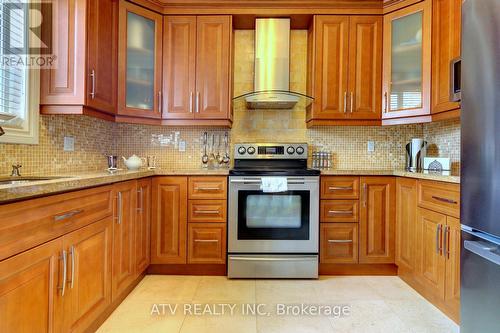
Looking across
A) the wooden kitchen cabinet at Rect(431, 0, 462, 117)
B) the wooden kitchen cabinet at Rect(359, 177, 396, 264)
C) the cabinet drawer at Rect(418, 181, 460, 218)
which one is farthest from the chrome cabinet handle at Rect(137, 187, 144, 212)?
the wooden kitchen cabinet at Rect(431, 0, 462, 117)

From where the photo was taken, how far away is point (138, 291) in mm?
2158

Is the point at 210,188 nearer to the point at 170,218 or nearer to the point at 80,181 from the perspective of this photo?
the point at 170,218

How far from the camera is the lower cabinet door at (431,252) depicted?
1858 millimetres

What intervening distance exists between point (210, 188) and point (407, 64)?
203 cm

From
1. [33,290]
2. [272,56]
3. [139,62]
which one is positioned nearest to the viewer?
[33,290]

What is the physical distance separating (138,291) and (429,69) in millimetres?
2928

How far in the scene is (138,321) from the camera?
1765mm

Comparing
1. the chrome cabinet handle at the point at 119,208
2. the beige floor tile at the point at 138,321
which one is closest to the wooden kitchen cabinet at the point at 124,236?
the chrome cabinet handle at the point at 119,208

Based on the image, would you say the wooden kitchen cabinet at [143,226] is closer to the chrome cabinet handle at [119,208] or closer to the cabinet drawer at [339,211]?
the chrome cabinet handle at [119,208]

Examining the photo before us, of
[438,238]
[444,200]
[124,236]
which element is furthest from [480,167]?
[124,236]

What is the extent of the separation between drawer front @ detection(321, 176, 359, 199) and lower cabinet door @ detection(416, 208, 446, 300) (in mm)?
512

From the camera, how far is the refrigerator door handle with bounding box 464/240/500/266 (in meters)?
1.11

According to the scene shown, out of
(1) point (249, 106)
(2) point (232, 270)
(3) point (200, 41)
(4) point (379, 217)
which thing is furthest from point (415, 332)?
(3) point (200, 41)

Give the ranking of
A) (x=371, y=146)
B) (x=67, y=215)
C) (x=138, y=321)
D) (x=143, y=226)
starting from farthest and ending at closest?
(x=371, y=146) < (x=143, y=226) < (x=138, y=321) < (x=67, y=215)
